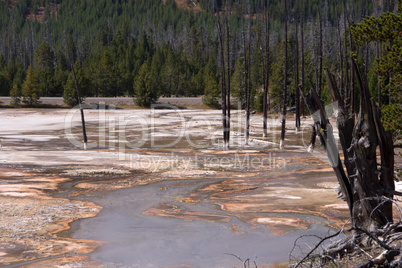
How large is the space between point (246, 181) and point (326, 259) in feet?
44.0

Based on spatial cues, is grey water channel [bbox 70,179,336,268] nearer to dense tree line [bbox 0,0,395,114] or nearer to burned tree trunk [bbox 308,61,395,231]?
burned tree trunk [bbox 308,61,395,231]

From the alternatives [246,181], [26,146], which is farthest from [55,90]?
[246,181]

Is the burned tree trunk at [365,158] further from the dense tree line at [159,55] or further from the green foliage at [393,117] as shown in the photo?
the dense tree line at [159,55]

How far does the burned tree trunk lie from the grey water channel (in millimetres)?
2533

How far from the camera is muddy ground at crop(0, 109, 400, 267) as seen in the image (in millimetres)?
13852

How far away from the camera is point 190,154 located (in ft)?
101

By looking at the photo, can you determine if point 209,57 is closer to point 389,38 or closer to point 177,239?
point 177,239

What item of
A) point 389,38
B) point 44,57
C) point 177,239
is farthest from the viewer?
point 44,57

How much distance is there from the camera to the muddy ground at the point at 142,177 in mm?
13852

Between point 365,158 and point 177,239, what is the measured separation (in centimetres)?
579

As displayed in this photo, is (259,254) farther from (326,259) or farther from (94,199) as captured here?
(94,199)

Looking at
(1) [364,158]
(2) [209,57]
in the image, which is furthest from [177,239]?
(2) [209,57]

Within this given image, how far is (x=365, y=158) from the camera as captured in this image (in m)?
9.55

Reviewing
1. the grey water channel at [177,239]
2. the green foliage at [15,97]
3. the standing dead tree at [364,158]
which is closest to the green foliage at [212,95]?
the green foliage at [15,97]
